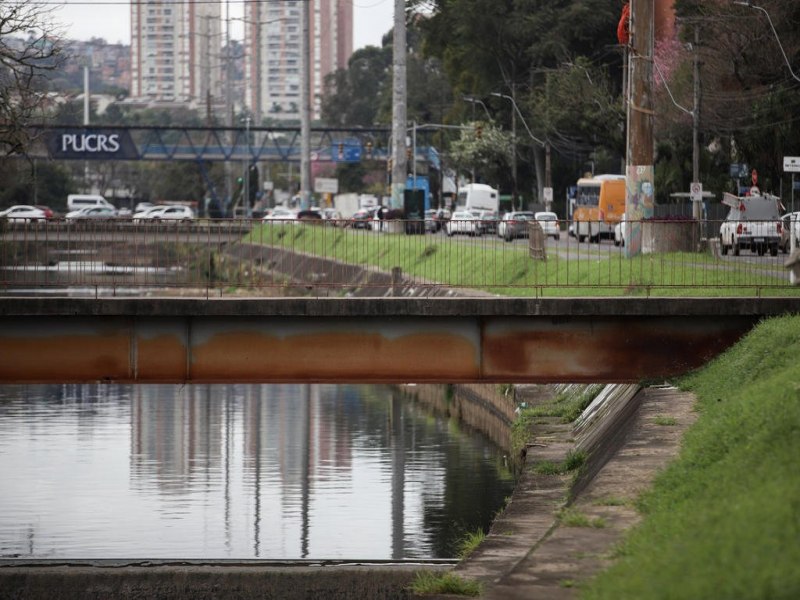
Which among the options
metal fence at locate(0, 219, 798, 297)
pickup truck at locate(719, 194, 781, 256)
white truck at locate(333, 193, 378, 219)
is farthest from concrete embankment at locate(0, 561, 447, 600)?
white truck at locate(333, 193, 378, 219)

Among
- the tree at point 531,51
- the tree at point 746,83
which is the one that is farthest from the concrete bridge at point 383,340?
the tree at point 531,51

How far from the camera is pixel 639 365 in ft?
68.5

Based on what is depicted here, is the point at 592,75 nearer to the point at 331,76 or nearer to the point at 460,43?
the point at 460,43

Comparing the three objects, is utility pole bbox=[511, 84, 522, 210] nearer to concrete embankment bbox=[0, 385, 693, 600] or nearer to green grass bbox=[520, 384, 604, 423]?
green grass bbox=[520, 384, 604, 423]

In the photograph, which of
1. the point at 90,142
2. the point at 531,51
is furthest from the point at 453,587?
the point at 90,142

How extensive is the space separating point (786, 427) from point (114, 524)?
12.2 meters

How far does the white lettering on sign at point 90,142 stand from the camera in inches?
4281

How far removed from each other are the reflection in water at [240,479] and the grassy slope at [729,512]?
678 cm

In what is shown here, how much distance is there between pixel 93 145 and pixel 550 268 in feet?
269

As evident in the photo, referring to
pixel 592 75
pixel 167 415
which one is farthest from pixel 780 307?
pixel 592 75

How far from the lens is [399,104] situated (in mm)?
52969

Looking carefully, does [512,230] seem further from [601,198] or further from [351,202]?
[351,202]

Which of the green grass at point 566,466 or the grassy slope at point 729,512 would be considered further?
the green grass at point 566,466

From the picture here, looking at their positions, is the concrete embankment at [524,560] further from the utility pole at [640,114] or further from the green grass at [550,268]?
the utility pole at [640,114]
